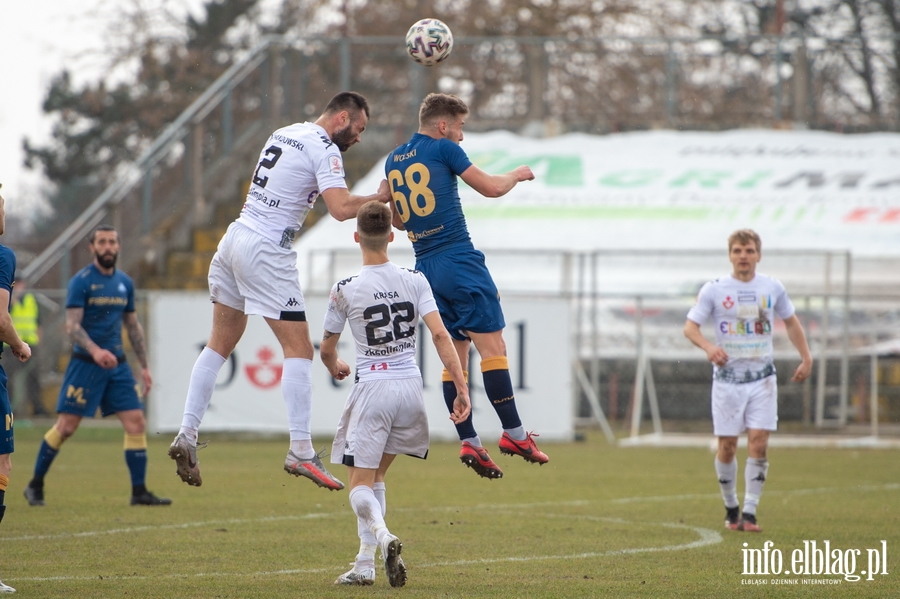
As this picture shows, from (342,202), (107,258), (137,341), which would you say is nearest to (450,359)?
(342,202)

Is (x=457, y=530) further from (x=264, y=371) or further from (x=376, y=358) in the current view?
(x=264, y=371)

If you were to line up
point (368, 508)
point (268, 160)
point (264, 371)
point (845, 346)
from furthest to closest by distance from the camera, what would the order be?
1. point (845, 346)
2. point (264, 371)
3. point (268, 160)
4. point (368, 508)

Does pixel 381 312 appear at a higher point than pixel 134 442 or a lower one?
higher

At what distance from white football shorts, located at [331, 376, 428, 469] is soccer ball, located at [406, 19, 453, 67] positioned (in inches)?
88.9

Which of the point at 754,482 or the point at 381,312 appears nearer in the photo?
the point at 381,312

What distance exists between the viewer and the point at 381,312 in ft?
22.7

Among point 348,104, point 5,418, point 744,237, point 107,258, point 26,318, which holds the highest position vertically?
point 348,104

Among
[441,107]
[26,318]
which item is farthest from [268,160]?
[26,318]

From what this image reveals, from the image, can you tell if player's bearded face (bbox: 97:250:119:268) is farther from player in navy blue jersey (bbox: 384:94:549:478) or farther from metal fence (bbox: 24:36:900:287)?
metal fence (bbox: 24:36:900:287)

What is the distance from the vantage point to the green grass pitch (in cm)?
698

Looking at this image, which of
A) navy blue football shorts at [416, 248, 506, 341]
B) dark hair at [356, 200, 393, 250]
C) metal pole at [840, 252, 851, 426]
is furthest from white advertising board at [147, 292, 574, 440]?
dark hair at [356, 200, 393, 250]

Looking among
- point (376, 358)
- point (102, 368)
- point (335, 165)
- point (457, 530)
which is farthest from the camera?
point (102, 368)

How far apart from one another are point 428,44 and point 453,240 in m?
1.31

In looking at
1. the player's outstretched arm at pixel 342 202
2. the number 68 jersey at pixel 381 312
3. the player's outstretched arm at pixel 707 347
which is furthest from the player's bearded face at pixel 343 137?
the player's outstretched arm at pixel 707 347
